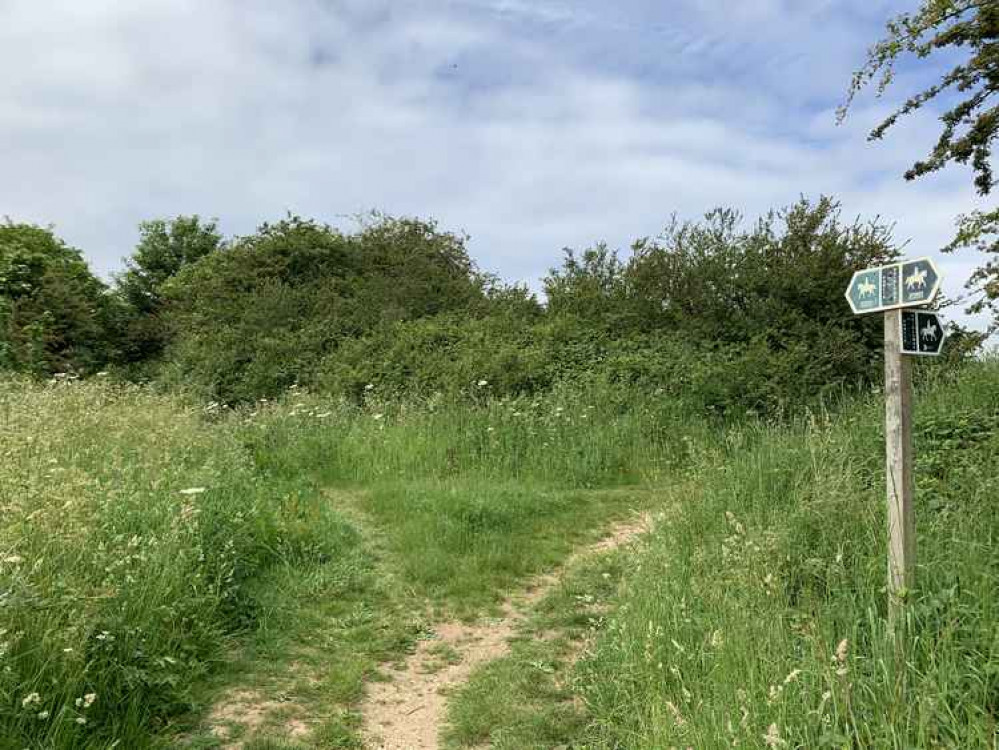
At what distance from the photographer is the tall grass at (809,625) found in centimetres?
239

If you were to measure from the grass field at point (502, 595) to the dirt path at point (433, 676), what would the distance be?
0.13m

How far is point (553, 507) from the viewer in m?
7.25

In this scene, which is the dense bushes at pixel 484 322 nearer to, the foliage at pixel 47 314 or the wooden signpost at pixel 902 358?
the foliage at pixel 47 314

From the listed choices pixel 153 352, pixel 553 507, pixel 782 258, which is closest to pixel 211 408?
pixel 553 507

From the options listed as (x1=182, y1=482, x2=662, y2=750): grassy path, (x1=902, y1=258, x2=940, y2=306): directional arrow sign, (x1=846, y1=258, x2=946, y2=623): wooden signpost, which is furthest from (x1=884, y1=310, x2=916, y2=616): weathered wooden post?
(x1=182, y1=482, x2=662, y2=750): grassy path

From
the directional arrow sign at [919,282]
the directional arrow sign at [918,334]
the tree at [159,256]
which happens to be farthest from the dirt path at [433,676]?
the tree at [159,256]

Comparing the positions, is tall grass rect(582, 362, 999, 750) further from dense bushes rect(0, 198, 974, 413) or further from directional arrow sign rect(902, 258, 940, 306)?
dense bushes rect(0, 198, 974, 413)

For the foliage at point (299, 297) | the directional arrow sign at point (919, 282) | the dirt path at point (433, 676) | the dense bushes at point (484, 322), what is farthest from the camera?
the foliage at point (299, 297)

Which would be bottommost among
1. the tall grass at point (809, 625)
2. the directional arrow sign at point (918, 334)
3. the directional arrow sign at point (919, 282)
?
the tall grass at point (809, 625)

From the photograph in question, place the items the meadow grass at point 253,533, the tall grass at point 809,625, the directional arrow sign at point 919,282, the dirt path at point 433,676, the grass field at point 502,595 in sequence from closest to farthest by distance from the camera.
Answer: the tall grass at point 809,625, the grass field at point 502,595, the directional arrow sign at point 919,282, the meadow grass at point 253,533, the dirt path at point 433,676

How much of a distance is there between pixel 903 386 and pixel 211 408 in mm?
11171

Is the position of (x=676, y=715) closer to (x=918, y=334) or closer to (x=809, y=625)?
(x=809, y=625)

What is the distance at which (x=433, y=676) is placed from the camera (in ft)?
13.8

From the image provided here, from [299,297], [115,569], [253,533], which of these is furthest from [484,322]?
[115,569]
